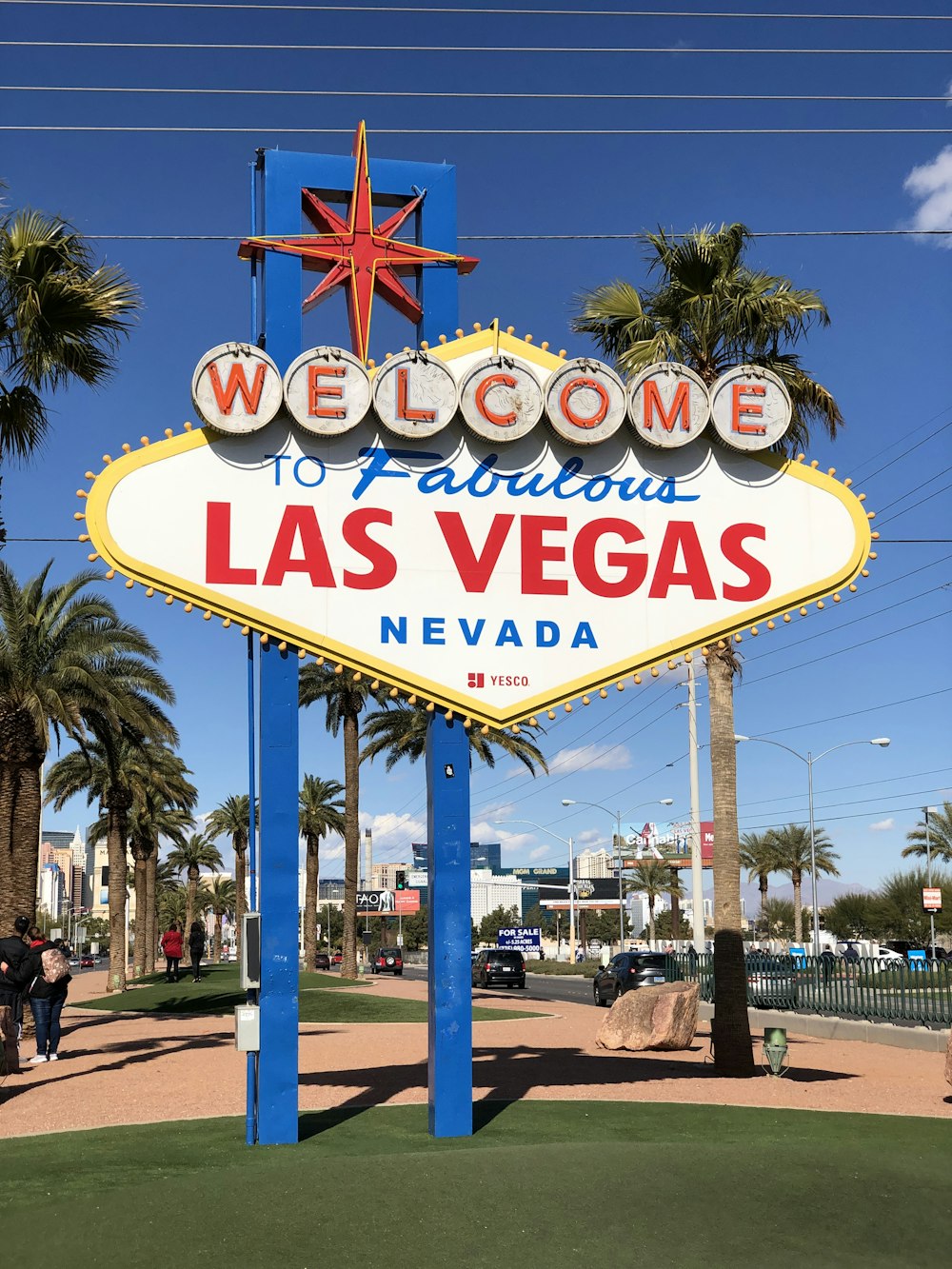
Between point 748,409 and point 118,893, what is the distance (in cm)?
3362

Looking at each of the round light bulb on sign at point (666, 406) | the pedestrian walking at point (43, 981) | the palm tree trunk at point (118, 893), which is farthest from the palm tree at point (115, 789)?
the round light bulb on sign at point (666, 406)

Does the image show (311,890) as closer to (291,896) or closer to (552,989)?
(552,989)

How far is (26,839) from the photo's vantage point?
24812mm

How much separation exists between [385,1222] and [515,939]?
5743cm

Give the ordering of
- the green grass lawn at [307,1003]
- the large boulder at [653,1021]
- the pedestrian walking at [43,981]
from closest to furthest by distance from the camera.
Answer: the pedestrian walking at [43,981] → the large boulder at [653,1021] → the green grass lawn at [307,1003]

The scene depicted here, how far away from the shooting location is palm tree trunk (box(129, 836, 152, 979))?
53219 millimetres

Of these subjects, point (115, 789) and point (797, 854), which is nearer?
point (115, 789)

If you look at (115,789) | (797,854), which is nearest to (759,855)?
(797,854)

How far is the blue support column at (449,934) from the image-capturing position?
1153 centimetres

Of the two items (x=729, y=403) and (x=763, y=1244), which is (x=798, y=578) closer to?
(x=729, y=403)

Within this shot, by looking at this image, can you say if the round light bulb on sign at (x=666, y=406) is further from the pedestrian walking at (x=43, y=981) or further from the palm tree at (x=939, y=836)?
the palm tree at (x=939, y=836)

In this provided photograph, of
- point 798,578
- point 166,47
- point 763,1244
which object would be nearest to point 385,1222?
point 763,1244

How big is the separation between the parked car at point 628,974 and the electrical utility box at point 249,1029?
24.2 meters

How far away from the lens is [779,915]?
122 metres
